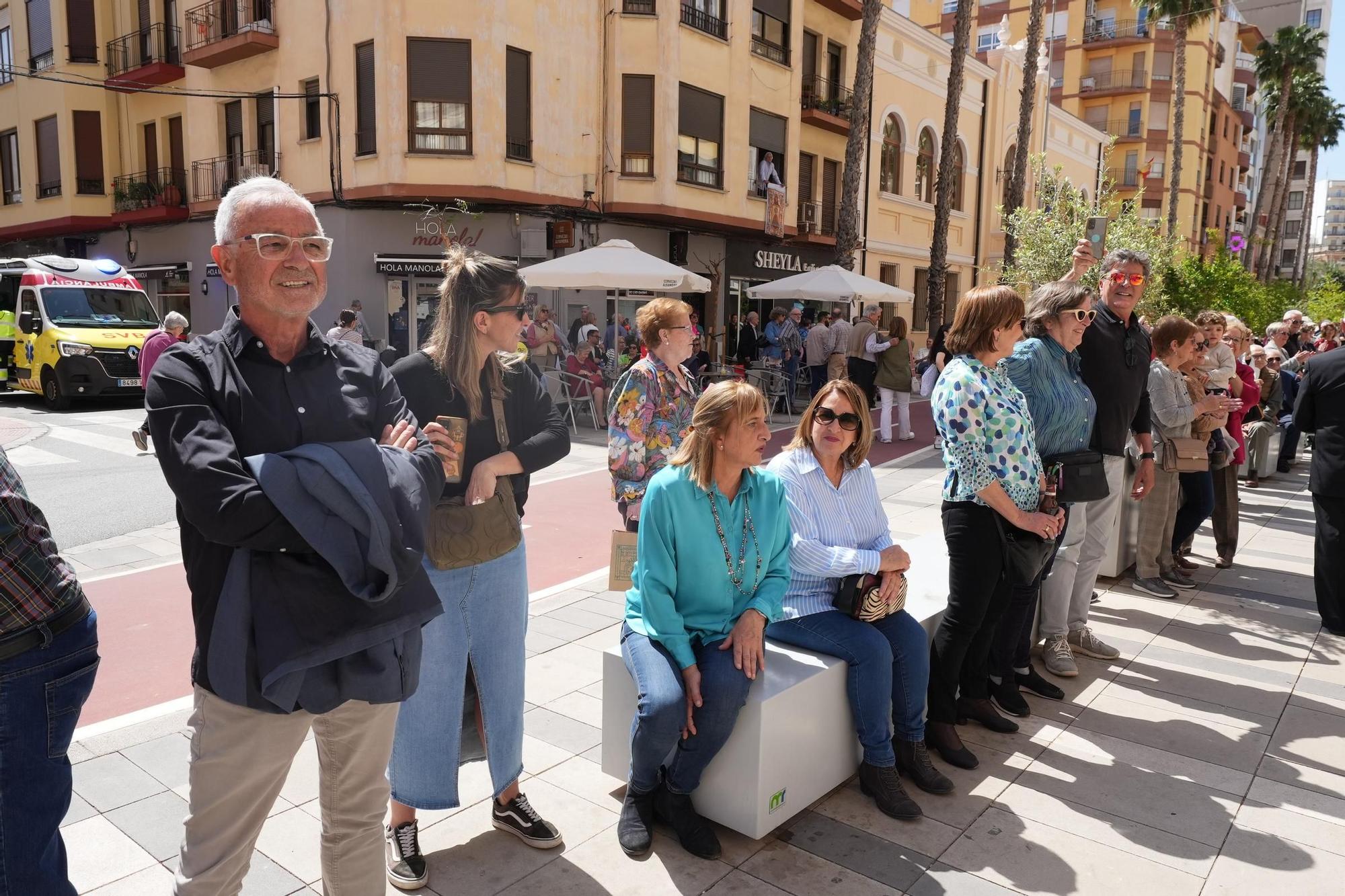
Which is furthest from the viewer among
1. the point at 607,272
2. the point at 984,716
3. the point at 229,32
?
the point at 229,32

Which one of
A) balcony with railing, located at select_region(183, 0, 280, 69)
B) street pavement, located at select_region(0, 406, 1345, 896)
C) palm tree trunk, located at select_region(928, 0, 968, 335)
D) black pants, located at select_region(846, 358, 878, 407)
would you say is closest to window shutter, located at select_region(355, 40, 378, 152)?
balcony with railing, located at select_region(183, 0, 280, 69)

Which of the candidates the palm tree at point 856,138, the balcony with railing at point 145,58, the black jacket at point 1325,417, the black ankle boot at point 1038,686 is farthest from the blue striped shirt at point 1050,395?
the balcony with railing at point 145,58

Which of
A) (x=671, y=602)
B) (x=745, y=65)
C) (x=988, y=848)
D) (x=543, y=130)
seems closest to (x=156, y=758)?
(x=671, y=602)

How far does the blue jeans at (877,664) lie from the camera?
357 cm

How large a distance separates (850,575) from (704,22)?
20.1m

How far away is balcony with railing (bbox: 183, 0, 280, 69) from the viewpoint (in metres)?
19.9

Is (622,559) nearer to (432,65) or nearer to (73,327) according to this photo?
(73,327)

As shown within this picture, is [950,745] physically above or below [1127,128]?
below

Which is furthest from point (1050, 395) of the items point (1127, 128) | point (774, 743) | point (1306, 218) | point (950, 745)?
point (1306, 218)

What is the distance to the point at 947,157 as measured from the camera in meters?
21.8

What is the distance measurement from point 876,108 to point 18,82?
2429cm

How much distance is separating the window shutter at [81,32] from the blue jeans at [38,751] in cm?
2881

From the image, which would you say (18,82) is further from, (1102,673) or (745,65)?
(1102,673)

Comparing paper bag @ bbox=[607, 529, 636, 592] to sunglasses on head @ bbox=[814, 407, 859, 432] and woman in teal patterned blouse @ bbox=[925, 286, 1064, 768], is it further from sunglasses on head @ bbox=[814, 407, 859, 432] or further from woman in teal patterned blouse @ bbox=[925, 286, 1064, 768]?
woman in teal patterned blouse @ bbox=[925, 286, 1064, 768]
